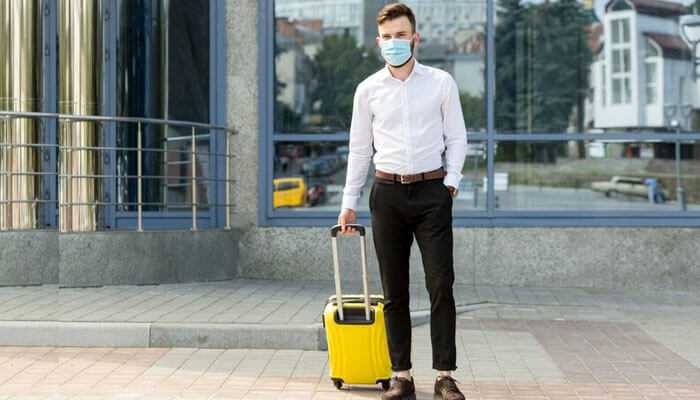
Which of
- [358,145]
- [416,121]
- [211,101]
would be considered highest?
[211,101]

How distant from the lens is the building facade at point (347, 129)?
10.4 m

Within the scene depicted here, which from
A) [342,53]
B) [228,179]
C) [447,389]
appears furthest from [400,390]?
[342,53]

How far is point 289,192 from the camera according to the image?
36.1ft

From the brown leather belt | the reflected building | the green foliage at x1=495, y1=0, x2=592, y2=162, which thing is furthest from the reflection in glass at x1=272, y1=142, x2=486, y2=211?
the brown leather belt

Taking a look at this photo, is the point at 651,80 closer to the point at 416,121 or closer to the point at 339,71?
the point at 339,71

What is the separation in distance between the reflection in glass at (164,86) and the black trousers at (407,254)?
17.6 ft

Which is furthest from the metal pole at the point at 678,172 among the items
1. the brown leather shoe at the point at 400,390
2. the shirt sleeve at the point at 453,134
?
the brown leather shoe at the point at 400,390

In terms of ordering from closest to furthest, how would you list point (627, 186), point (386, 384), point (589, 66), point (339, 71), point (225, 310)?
point (386, 384), point (225, 310), point (627, 186), point (339, 71), point (589, 66)

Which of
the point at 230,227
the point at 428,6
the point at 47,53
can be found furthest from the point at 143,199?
the point at 428,6

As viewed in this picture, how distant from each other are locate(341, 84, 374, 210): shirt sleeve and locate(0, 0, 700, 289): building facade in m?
4.51

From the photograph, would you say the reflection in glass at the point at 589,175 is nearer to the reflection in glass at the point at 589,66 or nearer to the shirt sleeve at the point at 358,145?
the reflection in glass at the point at 589,66

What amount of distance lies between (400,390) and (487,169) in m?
5.42

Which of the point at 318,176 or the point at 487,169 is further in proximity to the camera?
the point at 318,176

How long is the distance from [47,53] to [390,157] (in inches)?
247
